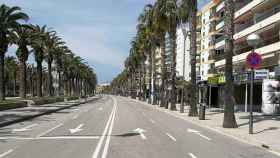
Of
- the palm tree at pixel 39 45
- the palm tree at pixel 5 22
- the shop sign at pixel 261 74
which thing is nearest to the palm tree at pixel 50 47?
the palm tree at pixel 39 45

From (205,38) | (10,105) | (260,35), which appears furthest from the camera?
(205,38)

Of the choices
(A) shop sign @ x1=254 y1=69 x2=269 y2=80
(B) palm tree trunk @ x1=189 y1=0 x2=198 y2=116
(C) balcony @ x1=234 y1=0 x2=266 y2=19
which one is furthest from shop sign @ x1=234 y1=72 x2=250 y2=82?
(B) palm tree trunk @ x1=189 y1=0 x2=198 y2=116

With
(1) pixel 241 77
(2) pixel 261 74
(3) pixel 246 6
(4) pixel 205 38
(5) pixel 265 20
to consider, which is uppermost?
(4) pixel 205 38

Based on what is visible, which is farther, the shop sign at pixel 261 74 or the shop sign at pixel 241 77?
the shop sign at pixel 241 77

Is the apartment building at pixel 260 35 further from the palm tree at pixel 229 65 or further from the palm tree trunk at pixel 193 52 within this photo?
the palm tree at pixel 229 65

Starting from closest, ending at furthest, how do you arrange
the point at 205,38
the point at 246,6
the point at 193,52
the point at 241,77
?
the point at 193,52 < the point at 241,77 < the point at 246,6 < the point at 205,38

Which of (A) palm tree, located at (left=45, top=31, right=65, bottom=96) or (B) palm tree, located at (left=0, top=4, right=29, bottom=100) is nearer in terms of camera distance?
(B) palm tree, located at (left=0, top=4, right=29, bottom=100)

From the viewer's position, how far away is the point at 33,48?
73.5m

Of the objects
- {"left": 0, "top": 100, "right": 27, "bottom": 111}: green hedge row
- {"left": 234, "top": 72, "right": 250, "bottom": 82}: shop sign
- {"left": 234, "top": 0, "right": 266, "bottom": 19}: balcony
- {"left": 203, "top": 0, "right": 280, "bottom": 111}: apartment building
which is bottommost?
{"left": 0, "top": 100, "right": 27, "bottom": 111}: green hedge row

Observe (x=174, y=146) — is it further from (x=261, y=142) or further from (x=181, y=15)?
(x=181, y=15)

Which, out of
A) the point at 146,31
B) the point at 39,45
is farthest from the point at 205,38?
the point at 39,45

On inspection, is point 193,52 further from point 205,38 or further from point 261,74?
point 205,38

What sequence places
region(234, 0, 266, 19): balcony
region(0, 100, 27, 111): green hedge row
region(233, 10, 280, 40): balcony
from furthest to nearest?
region(234, 0, 266, 19): balcony
region(0, 100, 27, 111): green hedge row
region(233, 10, 280, 40): balcony

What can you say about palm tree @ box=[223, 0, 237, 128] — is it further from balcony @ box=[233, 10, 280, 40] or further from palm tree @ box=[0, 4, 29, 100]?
palm tree @ box=[0, 4, 29, 100]
